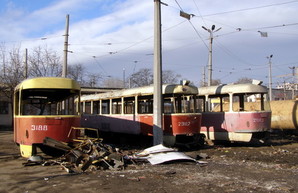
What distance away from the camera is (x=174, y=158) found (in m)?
10.6

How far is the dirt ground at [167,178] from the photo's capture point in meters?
7.42

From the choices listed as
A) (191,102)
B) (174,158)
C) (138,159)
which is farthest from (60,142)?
(191,102)

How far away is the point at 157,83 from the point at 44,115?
4.87m

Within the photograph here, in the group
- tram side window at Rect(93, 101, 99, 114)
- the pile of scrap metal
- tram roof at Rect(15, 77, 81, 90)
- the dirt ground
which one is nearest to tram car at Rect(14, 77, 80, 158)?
tram roof at Rect(15, 77, 81, 90)

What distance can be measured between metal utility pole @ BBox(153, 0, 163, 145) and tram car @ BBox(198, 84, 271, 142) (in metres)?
3.42

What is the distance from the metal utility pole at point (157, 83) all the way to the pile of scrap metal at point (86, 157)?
119 inches

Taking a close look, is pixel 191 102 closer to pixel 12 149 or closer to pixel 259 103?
pixel 259 103

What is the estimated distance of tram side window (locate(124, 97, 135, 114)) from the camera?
1632cm

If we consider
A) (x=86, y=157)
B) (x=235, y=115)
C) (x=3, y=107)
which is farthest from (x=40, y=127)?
(x=3, y=107)

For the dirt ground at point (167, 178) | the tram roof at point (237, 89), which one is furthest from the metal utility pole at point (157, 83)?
the tram roof at point (237, 89)

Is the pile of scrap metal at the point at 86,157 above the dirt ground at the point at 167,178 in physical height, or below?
above

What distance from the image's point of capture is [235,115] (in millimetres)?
15367

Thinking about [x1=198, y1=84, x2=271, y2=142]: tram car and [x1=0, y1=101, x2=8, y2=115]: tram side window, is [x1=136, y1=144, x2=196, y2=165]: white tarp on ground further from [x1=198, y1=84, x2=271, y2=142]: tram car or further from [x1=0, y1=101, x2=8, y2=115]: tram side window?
[x1=0, y1=101, x2=8, y2=115]: tram side window

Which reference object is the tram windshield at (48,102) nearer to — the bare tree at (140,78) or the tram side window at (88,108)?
the tram side window at (88,108)
